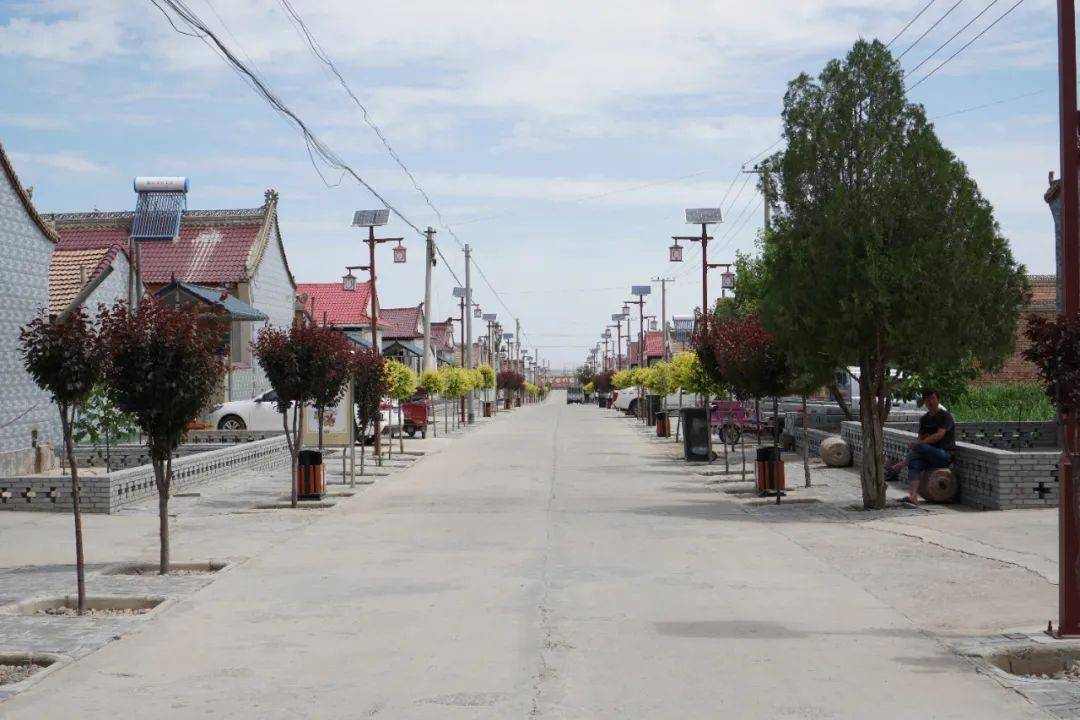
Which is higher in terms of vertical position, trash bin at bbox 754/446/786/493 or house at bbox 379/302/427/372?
house at bbox 379/302/427/372

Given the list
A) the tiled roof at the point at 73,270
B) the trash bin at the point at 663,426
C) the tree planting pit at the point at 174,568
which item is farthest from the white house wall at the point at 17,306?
the trash bin at the point at 663,426

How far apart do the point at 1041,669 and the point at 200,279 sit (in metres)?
39.9

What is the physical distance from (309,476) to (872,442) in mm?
8952

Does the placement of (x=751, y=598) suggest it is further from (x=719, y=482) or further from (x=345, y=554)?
(x=719, y=482)

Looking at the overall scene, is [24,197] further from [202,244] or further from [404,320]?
[404,320]

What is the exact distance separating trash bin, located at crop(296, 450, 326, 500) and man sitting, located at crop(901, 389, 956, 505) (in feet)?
30.5

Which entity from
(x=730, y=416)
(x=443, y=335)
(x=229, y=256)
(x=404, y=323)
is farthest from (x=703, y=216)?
(x=443, y=335)

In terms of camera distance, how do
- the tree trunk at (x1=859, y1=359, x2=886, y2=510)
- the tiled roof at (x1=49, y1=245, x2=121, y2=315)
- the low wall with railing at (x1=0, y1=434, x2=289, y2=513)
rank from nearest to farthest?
the tree trunk at (x1=859, y1=359, x2=886, y2=510) < the low wall with railing at (x1=0, y1=434, x2=289, y2=513) < the tiled roof at (x1=49, y1=245, x2=121, y2=315)

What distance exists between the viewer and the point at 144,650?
29.5 ft

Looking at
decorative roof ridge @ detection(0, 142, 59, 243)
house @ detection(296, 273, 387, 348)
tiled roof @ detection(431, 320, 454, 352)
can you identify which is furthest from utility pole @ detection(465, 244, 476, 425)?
tiled roof @ detection(431, 320, 454, 352)

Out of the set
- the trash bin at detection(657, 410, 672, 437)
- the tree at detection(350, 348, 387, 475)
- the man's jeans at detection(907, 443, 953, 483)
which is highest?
the tree at detection(350, 348, 387, 475)

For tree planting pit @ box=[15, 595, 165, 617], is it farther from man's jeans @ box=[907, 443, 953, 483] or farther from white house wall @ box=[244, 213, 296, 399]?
white house wall @ box=[244, 213, 296, 399]

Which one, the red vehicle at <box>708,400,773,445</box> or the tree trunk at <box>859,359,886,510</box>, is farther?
the red vehicle at <box>708,400,773,445</box>

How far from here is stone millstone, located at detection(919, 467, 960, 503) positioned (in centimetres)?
1809
